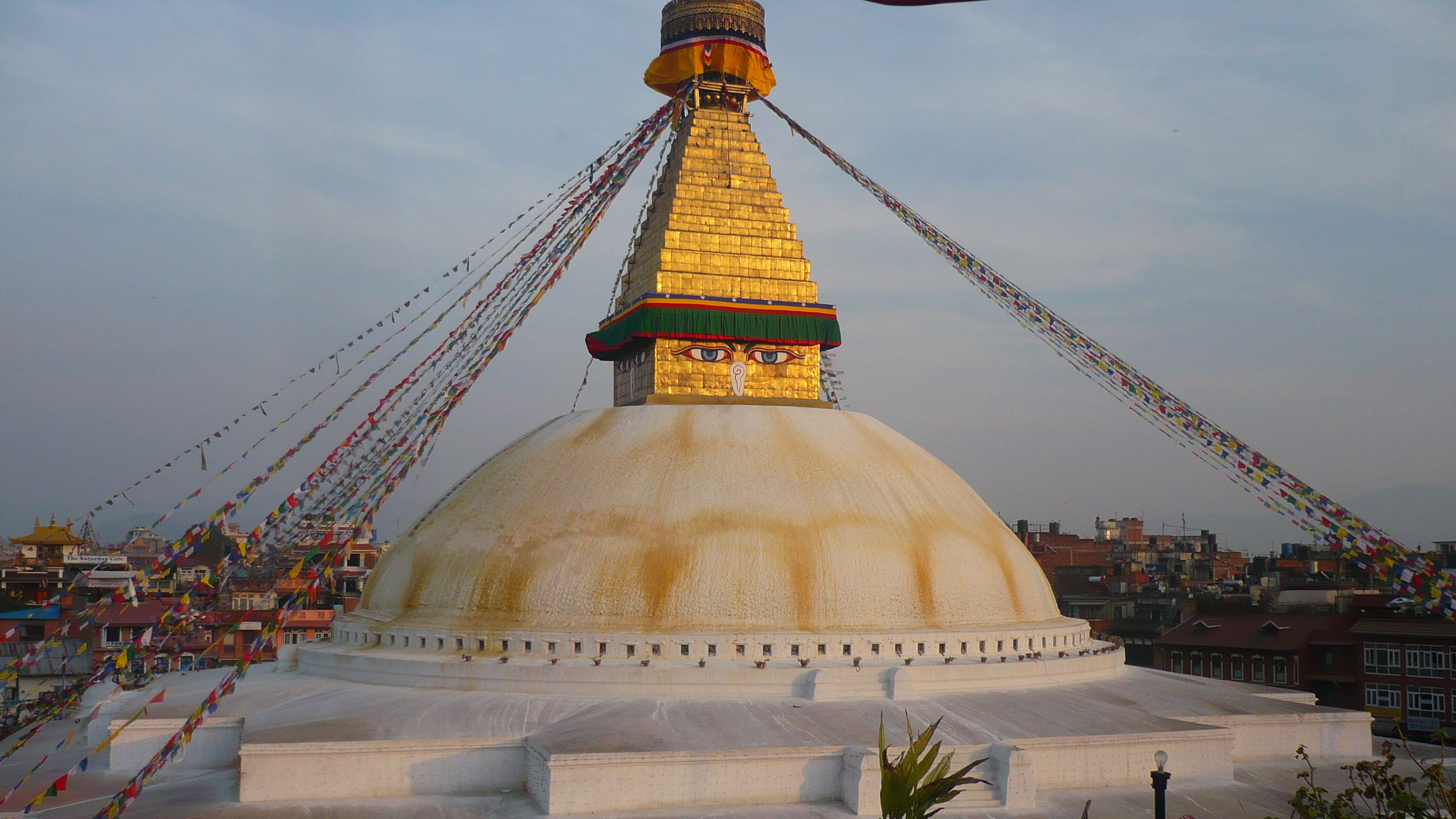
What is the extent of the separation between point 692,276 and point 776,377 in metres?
2.00

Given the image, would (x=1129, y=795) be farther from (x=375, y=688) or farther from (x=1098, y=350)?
(x=375, y=688)

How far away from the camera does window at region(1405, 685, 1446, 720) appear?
26172 millimetres

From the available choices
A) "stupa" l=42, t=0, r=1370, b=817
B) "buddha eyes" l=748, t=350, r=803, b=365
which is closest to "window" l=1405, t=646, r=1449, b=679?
"stupa" l=42, t=0, r=1370, b=817

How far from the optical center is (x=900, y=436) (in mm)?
18750

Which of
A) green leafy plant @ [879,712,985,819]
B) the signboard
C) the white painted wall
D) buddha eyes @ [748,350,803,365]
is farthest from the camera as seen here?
the signboard

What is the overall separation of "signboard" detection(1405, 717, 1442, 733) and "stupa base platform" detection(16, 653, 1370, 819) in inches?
463

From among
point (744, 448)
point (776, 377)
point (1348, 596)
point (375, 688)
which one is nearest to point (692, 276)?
point (776, 377)

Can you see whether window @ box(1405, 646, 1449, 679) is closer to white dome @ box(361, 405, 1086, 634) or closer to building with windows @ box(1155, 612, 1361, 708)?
building with windows @ box(1155, 612, 1361, 708)

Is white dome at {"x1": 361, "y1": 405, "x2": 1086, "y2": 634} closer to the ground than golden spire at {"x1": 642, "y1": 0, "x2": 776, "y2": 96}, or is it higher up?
closer to the ground

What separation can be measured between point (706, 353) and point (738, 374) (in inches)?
23.0

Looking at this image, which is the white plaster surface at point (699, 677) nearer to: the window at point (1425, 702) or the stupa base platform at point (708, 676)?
the stupa base platform at point (708, 676)

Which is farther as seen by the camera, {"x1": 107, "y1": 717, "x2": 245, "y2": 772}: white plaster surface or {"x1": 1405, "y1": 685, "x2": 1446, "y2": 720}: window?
{"x1": 1405, "y1": 685, "x2": 1446, "y2": 720}: window

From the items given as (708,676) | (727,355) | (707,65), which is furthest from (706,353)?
(708,676)

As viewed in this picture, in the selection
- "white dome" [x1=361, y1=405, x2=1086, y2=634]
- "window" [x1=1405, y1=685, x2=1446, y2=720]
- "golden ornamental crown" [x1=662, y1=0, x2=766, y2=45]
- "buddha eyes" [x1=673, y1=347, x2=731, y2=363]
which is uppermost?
"golden ornamental crown" [x1=662, y1=0, x2=766, y2=45]
